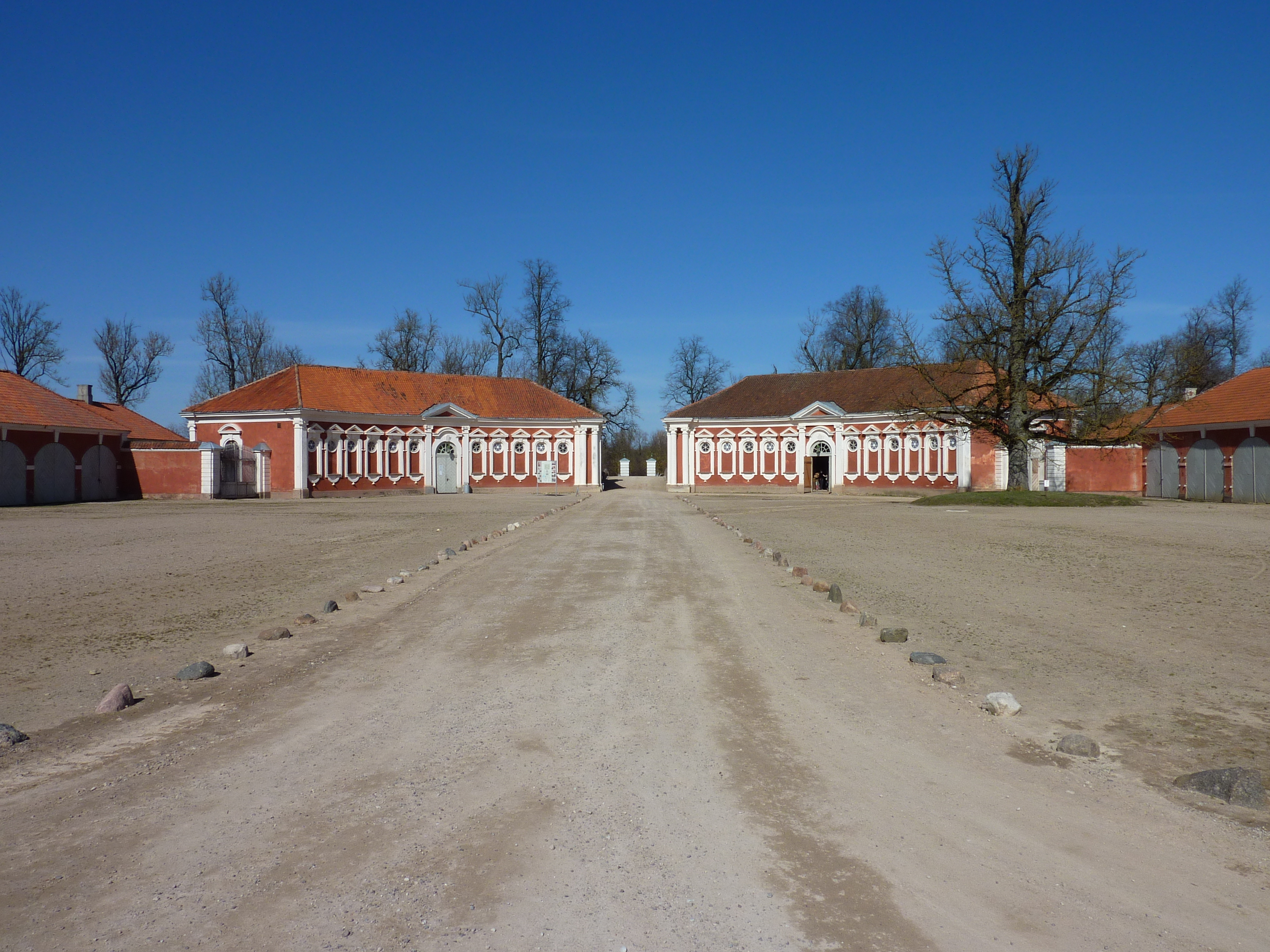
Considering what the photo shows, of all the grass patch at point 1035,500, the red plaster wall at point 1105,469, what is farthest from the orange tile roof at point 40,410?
the red plaster wall at point 1105,469

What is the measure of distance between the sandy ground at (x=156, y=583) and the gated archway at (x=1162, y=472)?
30.3 metres

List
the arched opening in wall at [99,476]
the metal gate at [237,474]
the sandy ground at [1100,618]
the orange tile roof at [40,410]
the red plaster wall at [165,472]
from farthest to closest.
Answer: the metal gate at [237,474], the red plaster wall at [165,472], the arched opening in wall at [99,476], the orange tile roof at [40,410], the sandy ground at [1100,618]

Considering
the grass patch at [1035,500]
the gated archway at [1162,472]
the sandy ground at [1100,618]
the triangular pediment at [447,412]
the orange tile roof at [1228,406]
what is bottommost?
the sandy ground at [1100,618]

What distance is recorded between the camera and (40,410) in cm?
3506

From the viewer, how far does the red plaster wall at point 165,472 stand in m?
39.4

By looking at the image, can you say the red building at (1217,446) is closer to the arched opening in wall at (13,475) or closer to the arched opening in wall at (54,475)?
the arched opening in wall at (54,475)

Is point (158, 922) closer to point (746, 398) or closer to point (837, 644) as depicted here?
point (837, 644)

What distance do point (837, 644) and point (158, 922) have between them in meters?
6.01

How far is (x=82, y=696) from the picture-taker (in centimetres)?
627

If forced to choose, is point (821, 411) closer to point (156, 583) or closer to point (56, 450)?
point (56, 450)

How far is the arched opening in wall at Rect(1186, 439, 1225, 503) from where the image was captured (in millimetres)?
34156

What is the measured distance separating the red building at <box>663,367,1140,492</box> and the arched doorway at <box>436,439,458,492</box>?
13365mm

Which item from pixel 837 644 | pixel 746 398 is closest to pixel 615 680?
pixel 837 644

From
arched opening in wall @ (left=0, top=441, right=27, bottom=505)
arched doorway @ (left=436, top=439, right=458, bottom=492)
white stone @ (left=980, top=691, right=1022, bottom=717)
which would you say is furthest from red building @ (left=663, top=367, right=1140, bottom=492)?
arched opening in wall @ (left=0, top=441, right=27, bottom=505)
